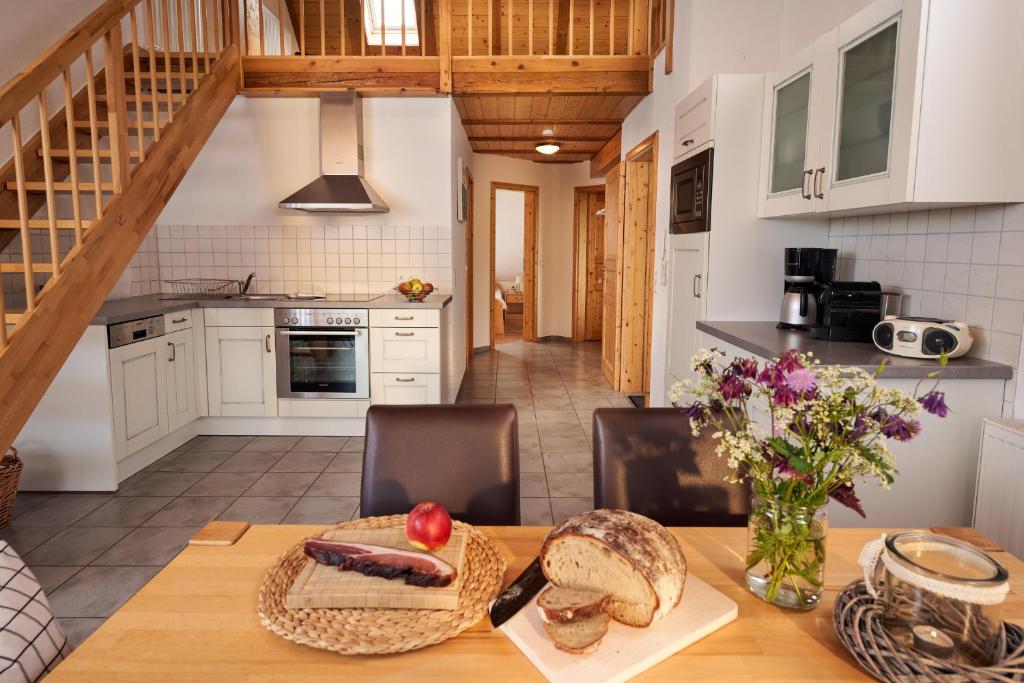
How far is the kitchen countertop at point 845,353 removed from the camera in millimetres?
1967

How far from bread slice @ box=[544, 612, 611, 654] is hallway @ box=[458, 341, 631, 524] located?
203cm

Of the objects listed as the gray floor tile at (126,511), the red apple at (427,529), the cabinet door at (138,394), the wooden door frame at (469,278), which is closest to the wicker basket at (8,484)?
the gray floor tile at (126,511)

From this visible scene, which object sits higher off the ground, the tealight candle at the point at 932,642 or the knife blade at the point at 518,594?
the tealight candle at the point at 932,642

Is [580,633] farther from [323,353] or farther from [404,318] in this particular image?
[323,353]

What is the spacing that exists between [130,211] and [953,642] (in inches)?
132

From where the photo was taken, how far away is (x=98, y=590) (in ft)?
7.47

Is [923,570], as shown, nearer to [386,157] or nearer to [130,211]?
[130,211]

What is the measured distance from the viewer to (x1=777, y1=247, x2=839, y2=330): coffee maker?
2713 millimetres

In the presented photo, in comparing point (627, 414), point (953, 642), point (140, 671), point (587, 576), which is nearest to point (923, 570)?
point (953, 642)

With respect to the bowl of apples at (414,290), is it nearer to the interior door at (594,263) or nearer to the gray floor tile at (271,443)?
the gray floor tile at (271,443)

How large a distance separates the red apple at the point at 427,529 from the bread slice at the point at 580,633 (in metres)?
0.25

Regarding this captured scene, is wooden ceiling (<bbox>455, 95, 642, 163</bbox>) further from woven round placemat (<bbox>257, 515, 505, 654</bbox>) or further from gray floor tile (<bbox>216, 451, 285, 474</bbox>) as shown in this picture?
woven round placemat (<bbox>257, 515, 505, 654</bbox>)

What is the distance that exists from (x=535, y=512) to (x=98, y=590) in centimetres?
172

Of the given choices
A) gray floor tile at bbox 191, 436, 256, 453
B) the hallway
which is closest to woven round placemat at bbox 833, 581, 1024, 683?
the hallway
